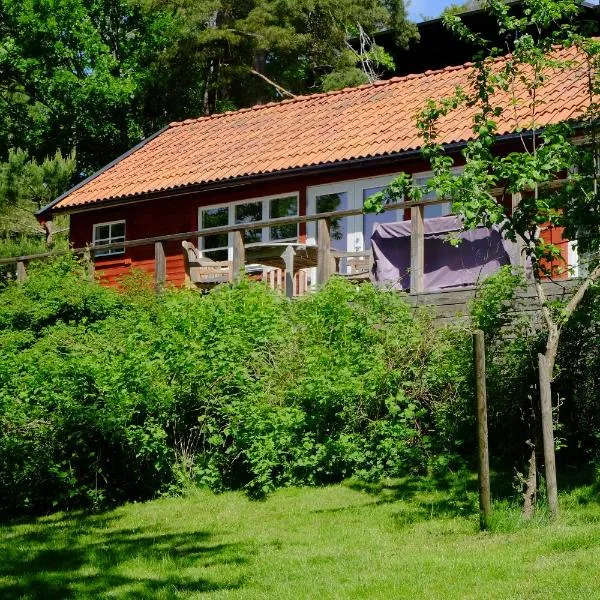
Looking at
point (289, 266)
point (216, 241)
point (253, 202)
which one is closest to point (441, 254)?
point (289, 266)

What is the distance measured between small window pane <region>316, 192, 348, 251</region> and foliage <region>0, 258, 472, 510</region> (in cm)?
730

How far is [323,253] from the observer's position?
46.9 feet

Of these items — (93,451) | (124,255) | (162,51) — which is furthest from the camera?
(162,51)

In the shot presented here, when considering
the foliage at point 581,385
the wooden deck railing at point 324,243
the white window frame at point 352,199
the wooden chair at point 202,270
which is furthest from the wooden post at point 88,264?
the foliage at point 581,385

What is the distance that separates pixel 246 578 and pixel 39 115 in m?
27.9

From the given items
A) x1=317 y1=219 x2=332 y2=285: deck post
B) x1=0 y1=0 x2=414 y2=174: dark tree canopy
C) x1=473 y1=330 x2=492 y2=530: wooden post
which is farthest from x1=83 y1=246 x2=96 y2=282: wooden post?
x1=0 y1=0 x2=414 y2=174: dark tree canopy

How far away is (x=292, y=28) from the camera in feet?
99.7

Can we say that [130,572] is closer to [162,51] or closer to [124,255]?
[124,255]

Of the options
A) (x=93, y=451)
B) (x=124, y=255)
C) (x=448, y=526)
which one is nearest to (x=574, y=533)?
(x=448, y=526)

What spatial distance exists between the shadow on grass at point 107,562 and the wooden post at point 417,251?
4898 mm

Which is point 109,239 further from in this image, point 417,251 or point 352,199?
point 417,251

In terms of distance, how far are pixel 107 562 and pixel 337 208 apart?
40.7ft

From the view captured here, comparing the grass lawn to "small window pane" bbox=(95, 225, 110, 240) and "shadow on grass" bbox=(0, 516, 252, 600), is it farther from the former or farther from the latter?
"small window pane" bbox=(95, 225, 110, 240)

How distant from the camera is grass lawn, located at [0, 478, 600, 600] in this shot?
7.08 m
